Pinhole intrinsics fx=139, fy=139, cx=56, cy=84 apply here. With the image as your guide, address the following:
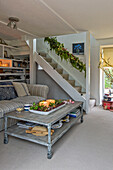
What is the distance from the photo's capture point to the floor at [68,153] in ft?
5.53

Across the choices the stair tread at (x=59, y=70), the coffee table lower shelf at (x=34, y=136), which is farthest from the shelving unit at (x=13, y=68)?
the coffee table lower shelf at (x=34, y=136)

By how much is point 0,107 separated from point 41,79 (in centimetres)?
241

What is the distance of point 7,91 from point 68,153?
228 cm

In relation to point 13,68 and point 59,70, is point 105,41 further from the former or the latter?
point 13,68

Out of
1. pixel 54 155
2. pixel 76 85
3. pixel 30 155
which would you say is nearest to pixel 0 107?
pixel 30 155

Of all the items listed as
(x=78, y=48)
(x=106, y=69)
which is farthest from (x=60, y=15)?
(x=106, y=69)

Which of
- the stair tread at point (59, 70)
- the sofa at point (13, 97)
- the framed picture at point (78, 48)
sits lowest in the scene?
the sofa at point (13, 97)

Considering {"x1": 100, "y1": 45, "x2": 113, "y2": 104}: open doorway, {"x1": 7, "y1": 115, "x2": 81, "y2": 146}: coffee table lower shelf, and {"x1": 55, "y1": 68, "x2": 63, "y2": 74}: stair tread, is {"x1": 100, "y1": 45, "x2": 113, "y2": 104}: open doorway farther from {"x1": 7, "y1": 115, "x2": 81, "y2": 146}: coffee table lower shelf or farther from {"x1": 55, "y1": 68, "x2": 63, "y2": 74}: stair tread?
{"x1": 7, "y1": 115, "x2": 81, "y2": 146}: coffee table lower shelf

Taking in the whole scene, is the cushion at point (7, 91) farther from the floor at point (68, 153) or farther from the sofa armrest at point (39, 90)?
the floor at point (68, 153)

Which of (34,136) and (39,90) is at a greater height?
(39,90)

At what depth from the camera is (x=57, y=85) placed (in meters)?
4.61

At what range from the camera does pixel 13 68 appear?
15.5 ft

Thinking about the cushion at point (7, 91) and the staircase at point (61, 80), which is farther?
the staircase at point (61, 80)

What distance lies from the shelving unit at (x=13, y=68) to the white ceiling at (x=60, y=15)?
3.07 ft
